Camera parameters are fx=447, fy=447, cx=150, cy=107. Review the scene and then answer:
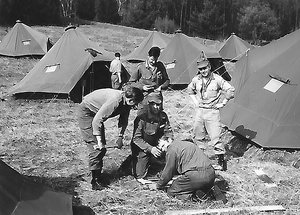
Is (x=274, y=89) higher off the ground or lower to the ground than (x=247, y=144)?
higher

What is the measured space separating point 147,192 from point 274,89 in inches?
144

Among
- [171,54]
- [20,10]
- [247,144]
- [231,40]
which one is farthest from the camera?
[20,10]

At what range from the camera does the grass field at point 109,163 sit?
5777 mm

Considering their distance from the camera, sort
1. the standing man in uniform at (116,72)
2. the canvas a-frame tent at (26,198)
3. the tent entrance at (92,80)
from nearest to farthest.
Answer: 1. the canvas a-frame tent at (26,198)
2. the tent entrance at (92,80)
3. the standing man in uniform at (116,72)

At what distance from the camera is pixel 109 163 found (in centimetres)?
710

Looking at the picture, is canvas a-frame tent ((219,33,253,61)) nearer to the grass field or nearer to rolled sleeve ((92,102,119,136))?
the grass field

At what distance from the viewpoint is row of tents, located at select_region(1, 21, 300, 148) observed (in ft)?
26.0

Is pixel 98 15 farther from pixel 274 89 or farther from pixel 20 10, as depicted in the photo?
pixel 274 89

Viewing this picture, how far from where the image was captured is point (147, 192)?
605 centimetres

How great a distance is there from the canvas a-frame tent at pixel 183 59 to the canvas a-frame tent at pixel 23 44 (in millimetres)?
6645

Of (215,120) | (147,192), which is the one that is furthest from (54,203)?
(215,120)

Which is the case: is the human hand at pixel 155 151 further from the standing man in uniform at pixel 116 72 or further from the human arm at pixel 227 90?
the standing man in uniform at pixel 116 72

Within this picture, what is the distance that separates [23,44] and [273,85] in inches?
527

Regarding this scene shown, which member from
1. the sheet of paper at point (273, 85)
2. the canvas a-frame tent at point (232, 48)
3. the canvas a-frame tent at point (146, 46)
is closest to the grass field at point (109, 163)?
the sheet of paper at point (273, 85)
